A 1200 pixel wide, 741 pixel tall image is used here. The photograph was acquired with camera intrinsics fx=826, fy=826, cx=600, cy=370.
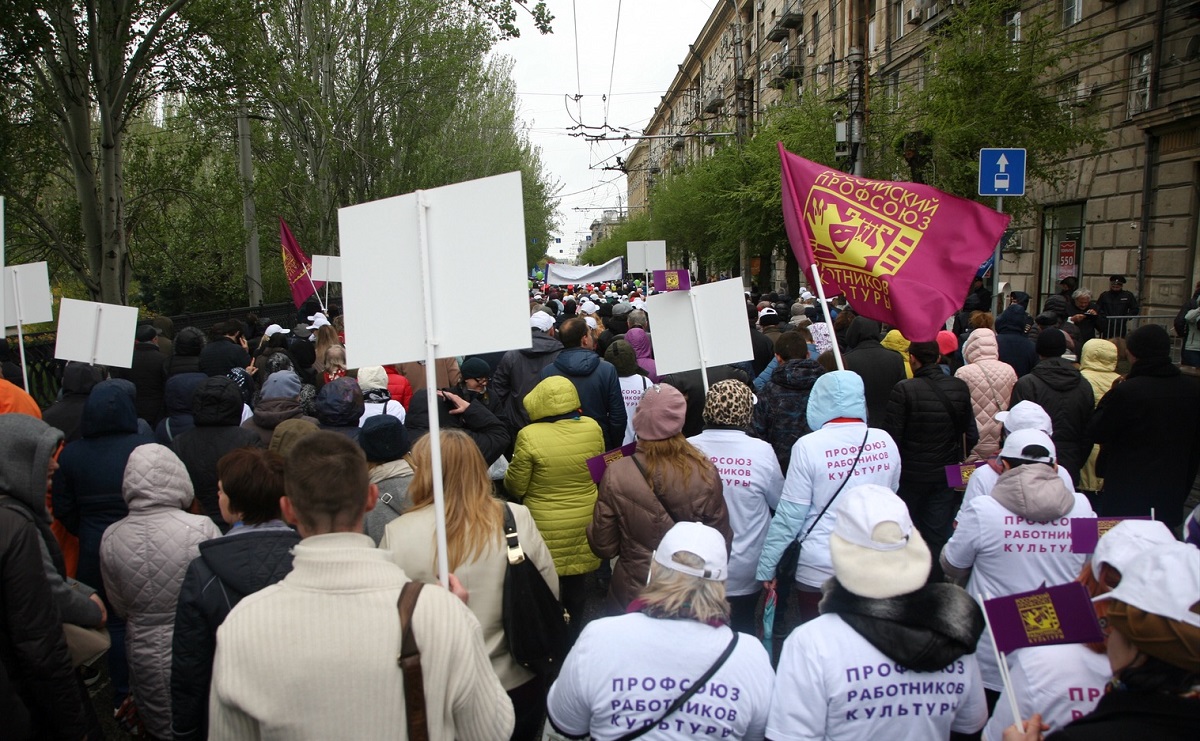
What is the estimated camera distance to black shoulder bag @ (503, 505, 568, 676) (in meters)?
3.00

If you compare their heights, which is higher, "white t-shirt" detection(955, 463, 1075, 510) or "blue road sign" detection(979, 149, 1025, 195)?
"blue road sign" detection(979, 149, 1025, 195)

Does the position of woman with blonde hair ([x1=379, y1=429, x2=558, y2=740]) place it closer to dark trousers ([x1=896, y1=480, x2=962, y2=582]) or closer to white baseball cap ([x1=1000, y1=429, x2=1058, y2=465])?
white baseball cap ([x1=1000, y1=429, x2=1058, y2=465])

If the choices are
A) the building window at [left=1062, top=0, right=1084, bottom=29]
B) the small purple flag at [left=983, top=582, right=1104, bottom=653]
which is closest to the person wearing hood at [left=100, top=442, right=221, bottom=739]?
the small purple flag at [left=983, top=582, right=1104, bottom=653]

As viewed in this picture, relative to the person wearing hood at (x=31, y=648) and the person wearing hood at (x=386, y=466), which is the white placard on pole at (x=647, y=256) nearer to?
the person wearing hood at (x=386, y=466)

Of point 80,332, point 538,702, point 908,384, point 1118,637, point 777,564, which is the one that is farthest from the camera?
point 80,332

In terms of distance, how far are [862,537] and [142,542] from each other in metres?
2.75

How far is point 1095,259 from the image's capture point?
60.6ft

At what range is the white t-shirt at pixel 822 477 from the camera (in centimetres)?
389

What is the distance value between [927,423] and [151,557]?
171 inches

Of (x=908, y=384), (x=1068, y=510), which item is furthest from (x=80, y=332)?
(x=1068, y=510)

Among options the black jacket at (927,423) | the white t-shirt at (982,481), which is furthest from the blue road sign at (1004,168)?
the white t-shirt at (982,481)

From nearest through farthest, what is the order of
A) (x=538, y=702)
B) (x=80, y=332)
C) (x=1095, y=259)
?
(x=538, y=702) → (x=80, y=332) → (x=1095, y=259)

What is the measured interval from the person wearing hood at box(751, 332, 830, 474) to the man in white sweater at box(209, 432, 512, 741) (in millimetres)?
3825

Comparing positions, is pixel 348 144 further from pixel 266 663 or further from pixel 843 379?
pixel 266 663
